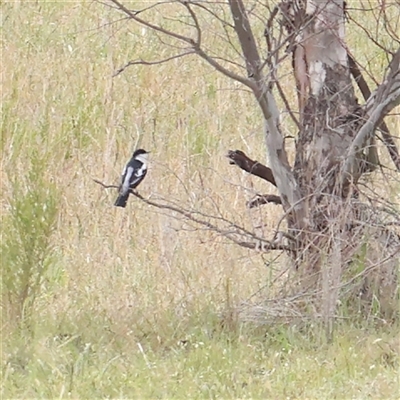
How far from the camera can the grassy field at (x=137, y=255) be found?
169 inches

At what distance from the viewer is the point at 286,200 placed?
5.50 metres

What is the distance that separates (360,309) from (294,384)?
42.6 inches

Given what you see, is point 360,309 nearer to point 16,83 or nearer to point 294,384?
point 294,384

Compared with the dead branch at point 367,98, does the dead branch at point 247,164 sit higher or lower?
lower

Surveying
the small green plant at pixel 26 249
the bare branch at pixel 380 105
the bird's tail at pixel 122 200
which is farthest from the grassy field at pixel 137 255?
the bare branch at pixel 380 105

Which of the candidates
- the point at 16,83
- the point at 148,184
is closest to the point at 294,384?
the point at 148,184

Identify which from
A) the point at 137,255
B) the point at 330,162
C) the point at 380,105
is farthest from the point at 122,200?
the point at 380,105

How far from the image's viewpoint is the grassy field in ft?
14.1

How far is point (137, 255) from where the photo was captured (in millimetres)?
6242

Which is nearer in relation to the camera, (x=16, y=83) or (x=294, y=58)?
(x=294, y=58)

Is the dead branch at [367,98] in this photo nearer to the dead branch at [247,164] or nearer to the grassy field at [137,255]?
the dead branch at [247,164]

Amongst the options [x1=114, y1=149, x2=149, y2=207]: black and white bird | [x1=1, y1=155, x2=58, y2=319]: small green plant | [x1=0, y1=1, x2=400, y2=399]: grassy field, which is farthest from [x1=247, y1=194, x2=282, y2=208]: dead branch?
[x1=1, y1=155, x2=58, y2=319]: small green plant

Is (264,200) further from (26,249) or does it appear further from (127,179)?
(26,249)

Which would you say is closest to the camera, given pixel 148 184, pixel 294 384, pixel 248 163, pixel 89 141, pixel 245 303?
pixel 294 384
